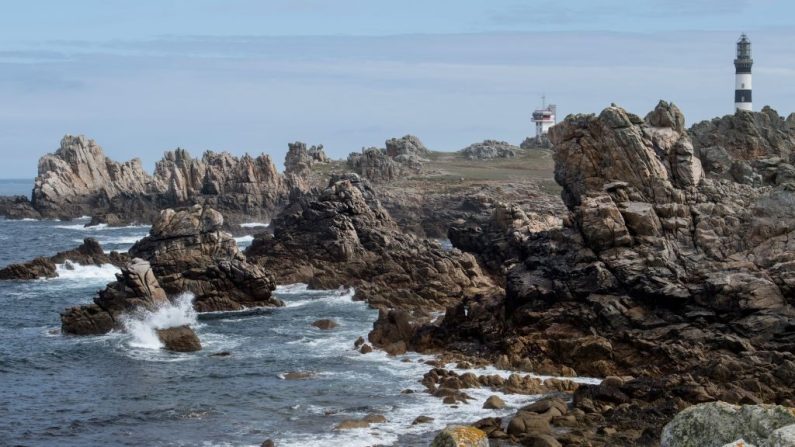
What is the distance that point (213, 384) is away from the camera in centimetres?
4397

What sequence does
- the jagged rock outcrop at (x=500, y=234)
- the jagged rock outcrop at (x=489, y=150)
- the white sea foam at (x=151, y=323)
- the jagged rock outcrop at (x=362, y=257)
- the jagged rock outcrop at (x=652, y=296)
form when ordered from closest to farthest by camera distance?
the jagged rock outcrop at (x=652, y=296)
the white sea foam at (x=151, y=323)
the jagged rock outcrop at (x=362, y=257)
the jagged rock outcrop at (x=500, y=234)
the jagged rock outcrop at (x=489, y=150)

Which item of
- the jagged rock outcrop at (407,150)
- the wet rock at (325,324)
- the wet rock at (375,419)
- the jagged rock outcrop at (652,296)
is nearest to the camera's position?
the wet rock at (375,419)

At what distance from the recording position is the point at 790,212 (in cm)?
4600

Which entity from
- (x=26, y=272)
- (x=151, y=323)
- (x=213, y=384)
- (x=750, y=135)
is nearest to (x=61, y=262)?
(x=26, y=272)

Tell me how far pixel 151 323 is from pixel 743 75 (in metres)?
78.4

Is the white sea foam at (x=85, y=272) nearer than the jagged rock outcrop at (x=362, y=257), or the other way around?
the jagged rock outcrop at (x=362, y=257)

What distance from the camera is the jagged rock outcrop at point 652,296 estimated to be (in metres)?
37.7

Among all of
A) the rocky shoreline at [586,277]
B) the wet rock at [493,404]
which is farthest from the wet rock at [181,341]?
the wet rock at [493,404]

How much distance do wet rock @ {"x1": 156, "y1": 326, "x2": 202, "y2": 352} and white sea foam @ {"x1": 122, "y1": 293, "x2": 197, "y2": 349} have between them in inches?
30.2

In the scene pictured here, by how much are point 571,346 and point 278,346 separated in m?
17.5

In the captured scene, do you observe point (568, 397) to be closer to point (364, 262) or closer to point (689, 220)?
point (689, 220)

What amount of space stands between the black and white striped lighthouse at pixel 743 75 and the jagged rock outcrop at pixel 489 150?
253 ft

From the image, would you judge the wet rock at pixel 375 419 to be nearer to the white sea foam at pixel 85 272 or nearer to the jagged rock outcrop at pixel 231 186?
the white sea foam at pixel 85 272

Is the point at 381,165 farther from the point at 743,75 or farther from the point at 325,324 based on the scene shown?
the point at 325,324
